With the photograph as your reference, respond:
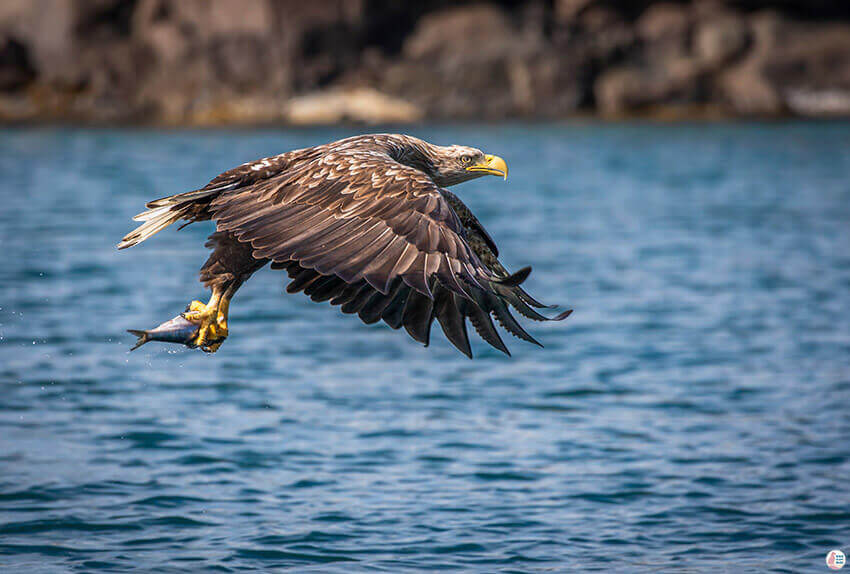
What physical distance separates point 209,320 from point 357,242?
98 cm

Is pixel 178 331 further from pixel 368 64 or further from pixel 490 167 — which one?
pixel 368 64

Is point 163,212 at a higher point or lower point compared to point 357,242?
higher

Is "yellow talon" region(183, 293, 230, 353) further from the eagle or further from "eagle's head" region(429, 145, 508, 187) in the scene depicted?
"eagle's head" region(429, 145, 508, 187)

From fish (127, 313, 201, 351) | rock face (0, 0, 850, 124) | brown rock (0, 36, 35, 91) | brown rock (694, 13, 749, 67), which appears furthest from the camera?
brown rock (0, 36, 35, 91)

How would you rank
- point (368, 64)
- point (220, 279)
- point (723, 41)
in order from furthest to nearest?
point (368, 64)
point (723, 41)
point (220, 279)

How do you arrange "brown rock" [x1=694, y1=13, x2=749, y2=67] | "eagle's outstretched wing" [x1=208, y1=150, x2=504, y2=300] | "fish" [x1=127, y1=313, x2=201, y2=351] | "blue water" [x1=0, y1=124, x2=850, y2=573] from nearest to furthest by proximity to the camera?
"eagle's outstretched wing" [x1=208, y1=150, x2=504, y2=300]
"fish" [x1=127, y1=313, x2=201, y2=351]
"blue water" [x1=0, y1=124, x2=850, y2=573]
"brown rock" [x1=694, y1=13, x2=749, y2=67]

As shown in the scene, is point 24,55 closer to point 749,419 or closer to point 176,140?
point 176,140

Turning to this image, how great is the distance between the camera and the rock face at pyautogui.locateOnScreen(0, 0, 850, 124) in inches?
1886

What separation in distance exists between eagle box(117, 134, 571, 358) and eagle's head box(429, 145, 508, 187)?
0.88ft

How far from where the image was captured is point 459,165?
6.19 meters

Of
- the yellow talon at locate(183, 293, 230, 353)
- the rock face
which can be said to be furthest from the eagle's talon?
the rock face

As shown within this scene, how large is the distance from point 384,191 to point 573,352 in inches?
276

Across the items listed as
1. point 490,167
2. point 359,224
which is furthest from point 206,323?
point 490,167

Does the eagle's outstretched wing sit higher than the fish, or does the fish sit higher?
the eagle's outstretched wing
